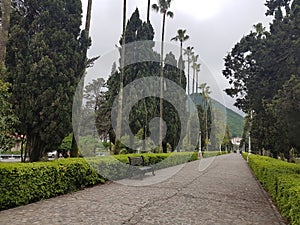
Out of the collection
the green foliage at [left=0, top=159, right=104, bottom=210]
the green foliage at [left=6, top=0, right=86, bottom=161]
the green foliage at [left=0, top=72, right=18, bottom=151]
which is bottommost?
the green foliage at [left=0, top=159, right=104, bottom=210]

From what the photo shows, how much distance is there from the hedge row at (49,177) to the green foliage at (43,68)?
3854 millimetres

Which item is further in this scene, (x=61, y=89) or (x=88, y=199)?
(x=61, y=89)

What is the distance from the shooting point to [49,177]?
6.54 meters

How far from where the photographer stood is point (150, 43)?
74.7 ft

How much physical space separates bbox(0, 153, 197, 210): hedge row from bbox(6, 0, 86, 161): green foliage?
385cm

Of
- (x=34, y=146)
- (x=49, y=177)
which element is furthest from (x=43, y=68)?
(x=49, y=177)

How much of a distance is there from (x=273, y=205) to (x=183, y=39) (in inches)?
1026

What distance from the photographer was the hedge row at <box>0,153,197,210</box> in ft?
17.7

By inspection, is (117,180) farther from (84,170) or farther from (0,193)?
(0,193)

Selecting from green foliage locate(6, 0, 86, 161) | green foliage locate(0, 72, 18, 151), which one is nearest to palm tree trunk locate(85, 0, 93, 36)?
green foliage locate(6, 0, 86, 161)

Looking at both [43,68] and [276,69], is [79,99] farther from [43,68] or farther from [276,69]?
[276,69]

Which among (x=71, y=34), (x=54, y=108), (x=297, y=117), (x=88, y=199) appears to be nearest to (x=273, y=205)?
(x=297, y=117)

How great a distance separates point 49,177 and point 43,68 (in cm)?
679

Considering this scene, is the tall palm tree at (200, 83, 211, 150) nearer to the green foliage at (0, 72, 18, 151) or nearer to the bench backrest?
the bench backrest
